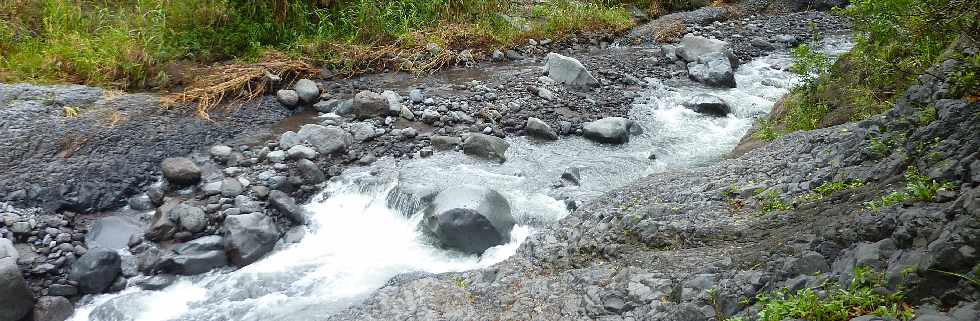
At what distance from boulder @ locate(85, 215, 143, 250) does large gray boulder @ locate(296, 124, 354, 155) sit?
1703mm

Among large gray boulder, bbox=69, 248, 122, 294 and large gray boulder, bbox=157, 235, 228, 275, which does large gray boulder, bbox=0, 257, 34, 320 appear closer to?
large gray boulder, bbox=69, 248, 122, 294

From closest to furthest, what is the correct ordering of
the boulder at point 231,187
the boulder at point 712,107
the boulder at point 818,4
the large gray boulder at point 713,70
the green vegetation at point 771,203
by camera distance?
1. the green vegetation at point 771,203
2. the boulder at point 231,187
3. the boulder at point 712,107
4. the large gray boulder at point 713,70
5. the boulder at point 818,4

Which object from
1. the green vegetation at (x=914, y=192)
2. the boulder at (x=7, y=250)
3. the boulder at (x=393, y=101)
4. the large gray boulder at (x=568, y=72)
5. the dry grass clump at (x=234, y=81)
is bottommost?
the large gray boulder at (x=568, y=72)

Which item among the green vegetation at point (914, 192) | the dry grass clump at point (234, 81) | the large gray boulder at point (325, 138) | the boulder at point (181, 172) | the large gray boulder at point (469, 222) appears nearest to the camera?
the green vegetation at point (914, 192)

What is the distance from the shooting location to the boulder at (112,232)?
4.87m

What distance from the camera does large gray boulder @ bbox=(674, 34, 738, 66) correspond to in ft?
31.4

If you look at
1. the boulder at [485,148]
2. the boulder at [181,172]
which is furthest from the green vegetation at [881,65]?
the boulder at [181,172]

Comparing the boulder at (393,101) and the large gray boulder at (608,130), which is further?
the boulder at (393,101)

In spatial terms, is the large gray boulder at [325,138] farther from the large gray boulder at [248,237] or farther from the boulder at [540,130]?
the boulder at [540,130]

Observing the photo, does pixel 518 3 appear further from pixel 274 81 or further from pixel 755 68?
pixel 274 81

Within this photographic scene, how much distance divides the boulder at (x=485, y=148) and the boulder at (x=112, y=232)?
291 centimetres

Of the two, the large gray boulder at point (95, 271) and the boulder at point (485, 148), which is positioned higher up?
the large gray boulder at point (95, 271)

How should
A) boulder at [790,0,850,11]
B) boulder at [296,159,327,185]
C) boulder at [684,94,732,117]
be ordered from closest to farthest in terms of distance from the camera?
boulder at [296,159,327,185] < boulder at [684,94,732,117] < boulder at [790,0,850,11]

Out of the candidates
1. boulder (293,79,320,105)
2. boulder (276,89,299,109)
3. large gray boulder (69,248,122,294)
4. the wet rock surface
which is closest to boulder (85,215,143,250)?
large gray boulder (69,248,122,294)
